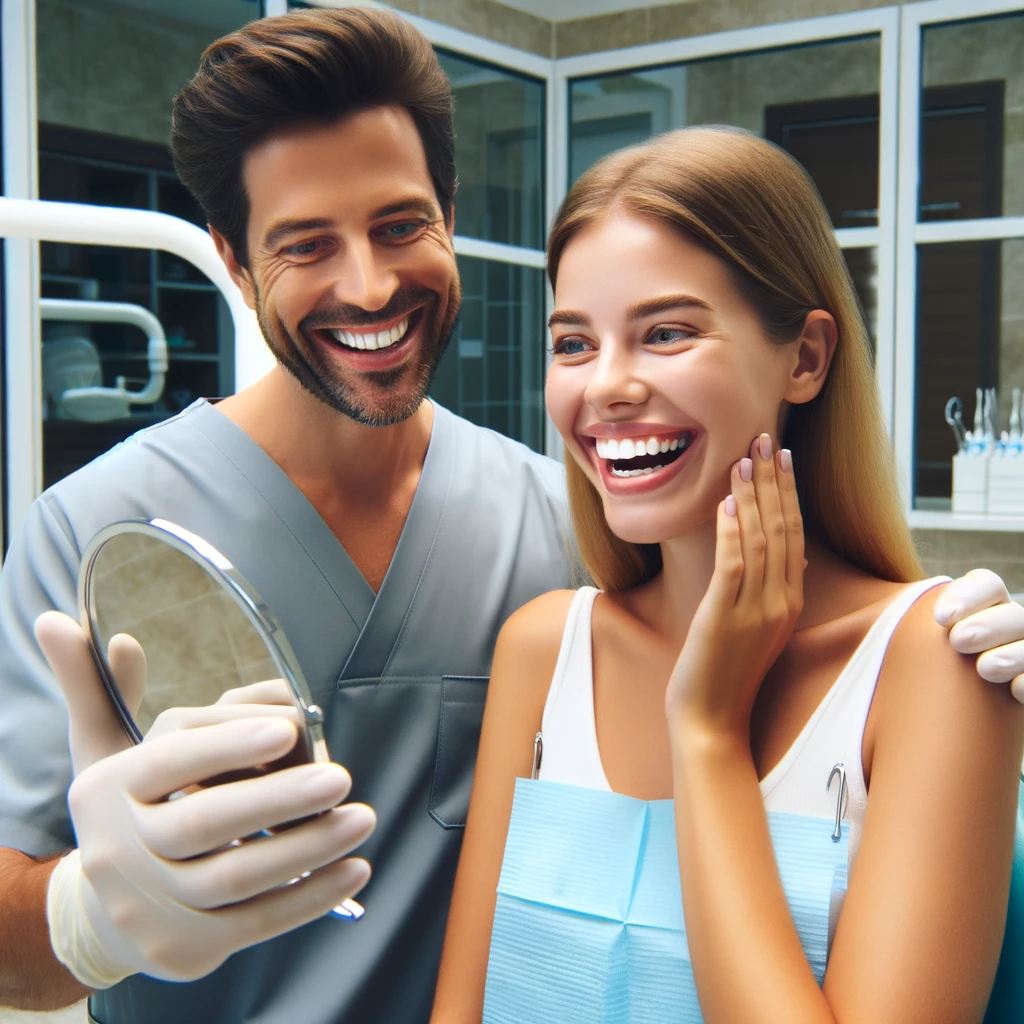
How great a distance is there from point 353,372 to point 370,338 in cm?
4

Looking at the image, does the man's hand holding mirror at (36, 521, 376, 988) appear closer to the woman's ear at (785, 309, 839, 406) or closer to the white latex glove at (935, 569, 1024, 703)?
the white latex glove at (935, 569, 1024, 703)

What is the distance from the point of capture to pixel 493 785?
117 cm

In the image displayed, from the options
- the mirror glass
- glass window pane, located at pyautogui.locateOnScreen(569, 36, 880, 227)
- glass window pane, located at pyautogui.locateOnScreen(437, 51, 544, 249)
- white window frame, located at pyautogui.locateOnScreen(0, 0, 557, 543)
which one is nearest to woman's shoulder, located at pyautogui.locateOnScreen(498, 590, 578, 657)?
the mirror glass

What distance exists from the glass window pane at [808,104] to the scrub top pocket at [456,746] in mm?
3392

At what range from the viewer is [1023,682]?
88 centimetres

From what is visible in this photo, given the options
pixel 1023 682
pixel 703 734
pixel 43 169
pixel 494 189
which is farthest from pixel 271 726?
pixel 494 189

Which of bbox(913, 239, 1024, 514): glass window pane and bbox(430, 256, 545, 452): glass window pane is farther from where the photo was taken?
bbox(430, 256, 545, 452): glass window pane

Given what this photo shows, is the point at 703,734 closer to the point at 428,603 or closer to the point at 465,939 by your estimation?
the point at 465,939

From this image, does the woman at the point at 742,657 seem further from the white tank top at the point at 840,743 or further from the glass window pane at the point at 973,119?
the glass window pane at the point at 973,119

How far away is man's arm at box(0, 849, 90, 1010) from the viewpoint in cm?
104

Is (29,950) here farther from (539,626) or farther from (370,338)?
(370,338)

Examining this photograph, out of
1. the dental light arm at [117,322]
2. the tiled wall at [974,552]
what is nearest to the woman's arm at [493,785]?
the dental light arm at [117,322]

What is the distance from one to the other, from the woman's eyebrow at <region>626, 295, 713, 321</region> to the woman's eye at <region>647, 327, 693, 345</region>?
2 centimetres

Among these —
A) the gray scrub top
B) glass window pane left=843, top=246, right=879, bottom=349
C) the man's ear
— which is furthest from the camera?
glass window pane left=843, top=246, right=879, bottom=349
